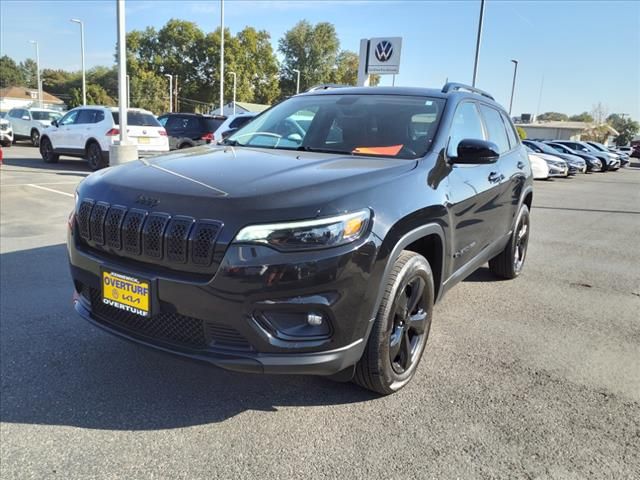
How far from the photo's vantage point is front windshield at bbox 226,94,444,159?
3393mm

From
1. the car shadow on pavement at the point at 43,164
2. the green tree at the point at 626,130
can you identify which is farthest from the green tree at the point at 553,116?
the car shadow on pavement at the point at 43,164

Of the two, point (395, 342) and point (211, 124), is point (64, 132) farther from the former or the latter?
point (395, 342)

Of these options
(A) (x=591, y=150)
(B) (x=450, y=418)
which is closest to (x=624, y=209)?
(B) (x=450, y=418)

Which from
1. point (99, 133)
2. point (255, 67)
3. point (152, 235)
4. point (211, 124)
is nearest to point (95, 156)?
point (99, 133)

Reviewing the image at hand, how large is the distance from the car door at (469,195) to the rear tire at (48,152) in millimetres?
14470

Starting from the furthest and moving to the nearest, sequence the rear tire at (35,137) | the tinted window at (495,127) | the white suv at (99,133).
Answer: the rear tire at (35,137)
the white suv at (99,133)
the tinted window at (495,127)

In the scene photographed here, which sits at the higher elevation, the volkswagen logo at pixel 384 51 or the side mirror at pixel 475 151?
the volkswagen logo at pixel 384 51

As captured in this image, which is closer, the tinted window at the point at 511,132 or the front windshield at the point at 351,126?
the front windshield at the point at 351,126

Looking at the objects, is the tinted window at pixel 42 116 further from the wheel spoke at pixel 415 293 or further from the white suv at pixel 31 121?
the wheel spoke at pixel 415 293

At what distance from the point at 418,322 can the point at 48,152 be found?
50.8 ft

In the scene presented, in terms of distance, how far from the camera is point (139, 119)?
13953mm

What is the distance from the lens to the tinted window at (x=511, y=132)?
5164mm

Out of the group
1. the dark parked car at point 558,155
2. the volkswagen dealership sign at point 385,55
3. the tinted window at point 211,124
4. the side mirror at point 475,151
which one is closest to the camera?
the side mirror at point 475,151

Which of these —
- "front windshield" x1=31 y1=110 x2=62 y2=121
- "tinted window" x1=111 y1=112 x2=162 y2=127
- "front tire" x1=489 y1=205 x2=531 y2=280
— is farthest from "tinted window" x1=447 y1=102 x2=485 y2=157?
"front windshield" x1=31 y1=110 x2=62 y2=121
